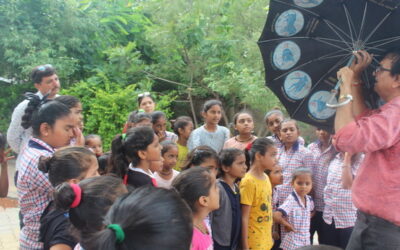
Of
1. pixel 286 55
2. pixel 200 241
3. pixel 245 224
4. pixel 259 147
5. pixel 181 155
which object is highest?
pixel 286 55

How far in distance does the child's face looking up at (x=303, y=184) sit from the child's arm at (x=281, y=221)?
30 centimetres

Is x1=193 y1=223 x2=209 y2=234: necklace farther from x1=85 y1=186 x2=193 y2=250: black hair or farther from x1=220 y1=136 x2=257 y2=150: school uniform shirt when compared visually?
x1=220 y1=136 x2=257 y2=150: school uniform shirt

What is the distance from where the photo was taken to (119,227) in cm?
136

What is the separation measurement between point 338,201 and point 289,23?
79.3 inches

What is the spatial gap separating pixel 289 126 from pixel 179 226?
307cm

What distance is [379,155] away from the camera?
7.10 feet

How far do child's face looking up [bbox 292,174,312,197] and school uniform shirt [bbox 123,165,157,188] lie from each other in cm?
158

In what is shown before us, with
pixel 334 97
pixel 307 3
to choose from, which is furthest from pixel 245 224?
pixel 307 3

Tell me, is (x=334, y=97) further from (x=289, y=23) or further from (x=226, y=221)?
(x=226, y=221)

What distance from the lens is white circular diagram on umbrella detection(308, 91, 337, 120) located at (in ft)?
8.45

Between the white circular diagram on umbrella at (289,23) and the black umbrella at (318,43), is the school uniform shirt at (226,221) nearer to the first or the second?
the black umbrella at (318,43)

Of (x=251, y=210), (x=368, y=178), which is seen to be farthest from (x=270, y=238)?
(x=368, y=178)

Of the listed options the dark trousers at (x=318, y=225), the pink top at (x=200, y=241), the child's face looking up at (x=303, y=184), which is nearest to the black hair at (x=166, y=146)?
the child's face looking up at (x=303, y=184)

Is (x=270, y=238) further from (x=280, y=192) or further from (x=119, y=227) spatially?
(x=119, y=227)
